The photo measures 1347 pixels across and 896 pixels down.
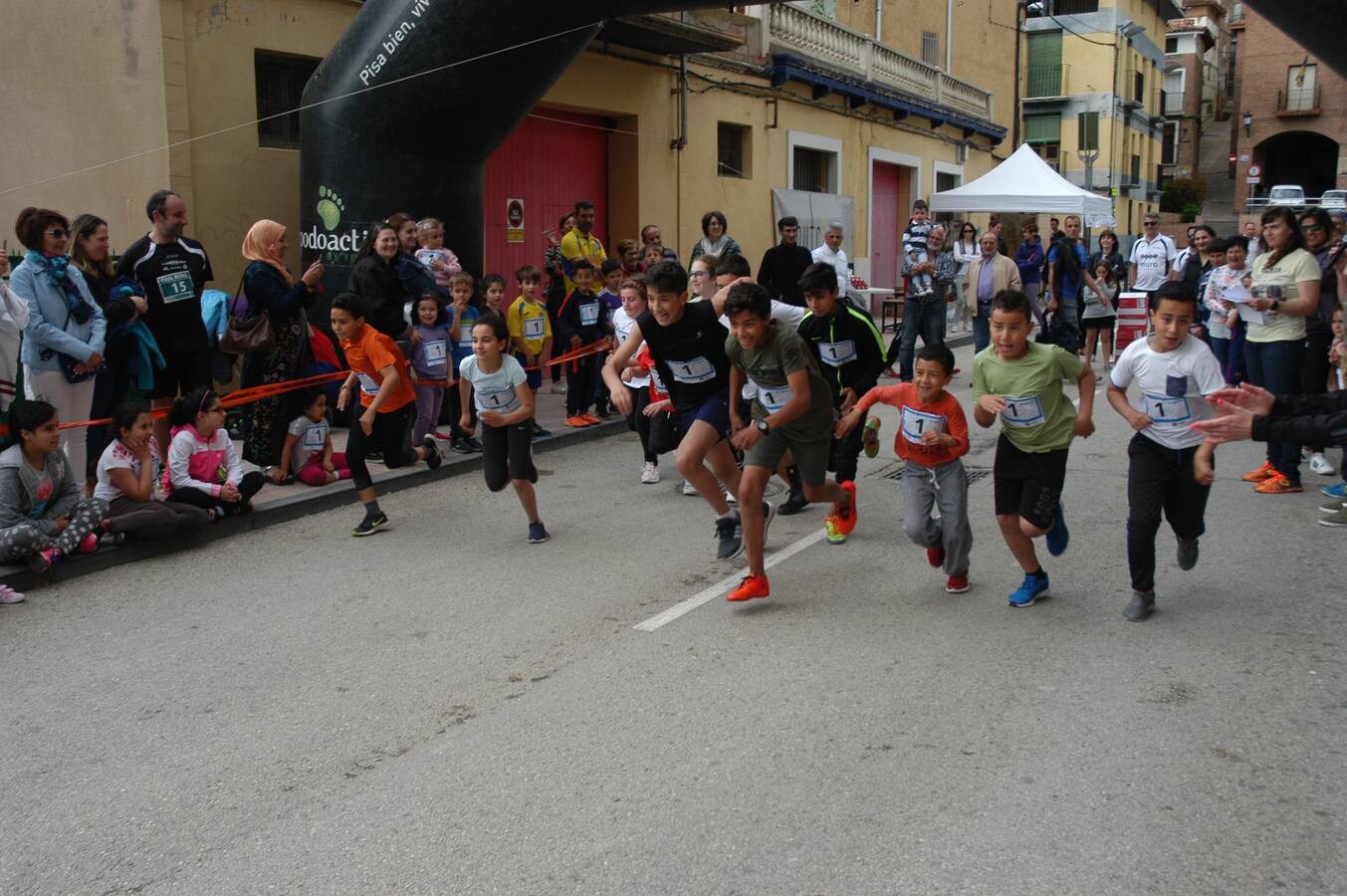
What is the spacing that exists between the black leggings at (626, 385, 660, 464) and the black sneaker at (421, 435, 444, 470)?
5.04ft

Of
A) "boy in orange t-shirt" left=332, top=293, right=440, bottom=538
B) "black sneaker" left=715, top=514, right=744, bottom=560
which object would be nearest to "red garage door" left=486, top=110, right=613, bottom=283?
"boy in orange t-shirt" left=332, top=293, right=440, bottom=538

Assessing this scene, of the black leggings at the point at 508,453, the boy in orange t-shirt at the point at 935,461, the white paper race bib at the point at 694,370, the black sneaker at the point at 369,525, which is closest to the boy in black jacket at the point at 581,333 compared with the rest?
the black sneaker at the point at 369,525

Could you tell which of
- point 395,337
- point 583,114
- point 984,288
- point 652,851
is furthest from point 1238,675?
point 583,114

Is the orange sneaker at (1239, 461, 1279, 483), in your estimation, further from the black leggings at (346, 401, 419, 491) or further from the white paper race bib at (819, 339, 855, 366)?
the black leggings at (346, 401, 419, 491)

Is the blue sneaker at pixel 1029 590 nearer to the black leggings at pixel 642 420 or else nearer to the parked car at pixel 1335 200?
the black leggings at pixel 642 420

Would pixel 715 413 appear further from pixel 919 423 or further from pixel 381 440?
pixel 381 440

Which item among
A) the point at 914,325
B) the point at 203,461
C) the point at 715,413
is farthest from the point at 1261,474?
the point at 203,461

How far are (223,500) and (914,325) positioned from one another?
8847 millimetres

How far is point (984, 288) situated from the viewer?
13562mm

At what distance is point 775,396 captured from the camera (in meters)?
6.02

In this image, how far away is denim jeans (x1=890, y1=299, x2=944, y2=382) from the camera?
13.7 metres

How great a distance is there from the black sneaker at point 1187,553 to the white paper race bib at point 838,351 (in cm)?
222

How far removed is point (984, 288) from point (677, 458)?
8400 millimetres

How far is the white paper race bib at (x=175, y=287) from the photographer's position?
811 cm
